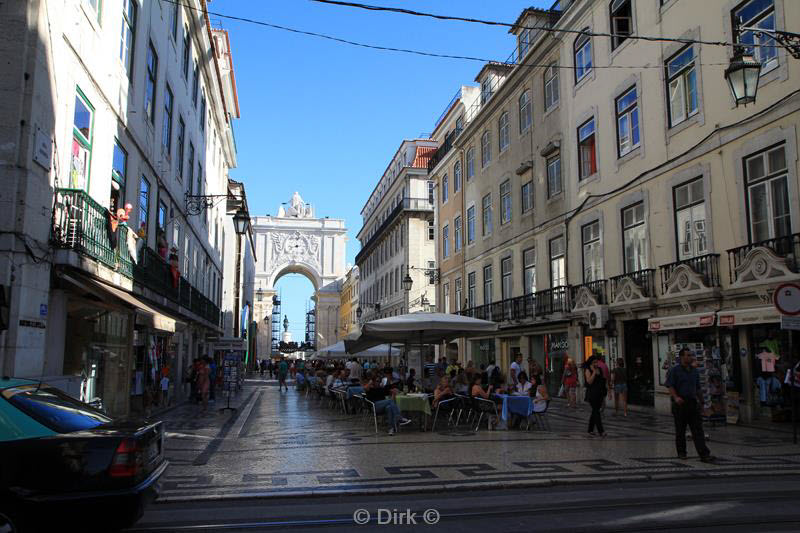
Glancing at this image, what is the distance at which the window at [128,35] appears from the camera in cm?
1412

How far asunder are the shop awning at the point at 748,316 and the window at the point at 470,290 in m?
18.2

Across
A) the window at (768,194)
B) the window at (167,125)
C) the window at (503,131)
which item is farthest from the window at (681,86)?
the window at (167,125)

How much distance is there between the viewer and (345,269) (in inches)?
3718

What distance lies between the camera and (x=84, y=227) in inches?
419

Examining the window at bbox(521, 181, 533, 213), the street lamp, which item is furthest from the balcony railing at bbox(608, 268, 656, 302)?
the street lamp

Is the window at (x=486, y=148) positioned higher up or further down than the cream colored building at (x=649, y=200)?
higher up

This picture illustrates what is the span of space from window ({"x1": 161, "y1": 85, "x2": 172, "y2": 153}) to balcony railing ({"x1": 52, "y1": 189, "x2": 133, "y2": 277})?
7.50 meters

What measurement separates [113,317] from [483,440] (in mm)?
8465

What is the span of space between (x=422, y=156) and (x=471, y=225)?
20.2m

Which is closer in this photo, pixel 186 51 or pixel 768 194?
pixel 768 194

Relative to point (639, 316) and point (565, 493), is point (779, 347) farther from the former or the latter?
point (565, 493)

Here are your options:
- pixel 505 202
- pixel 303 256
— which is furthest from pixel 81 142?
pixel 303 256

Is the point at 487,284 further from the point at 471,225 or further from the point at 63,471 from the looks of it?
the point at 63,471

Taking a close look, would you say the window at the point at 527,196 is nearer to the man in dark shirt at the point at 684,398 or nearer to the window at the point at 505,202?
the window at the point at 505,202
